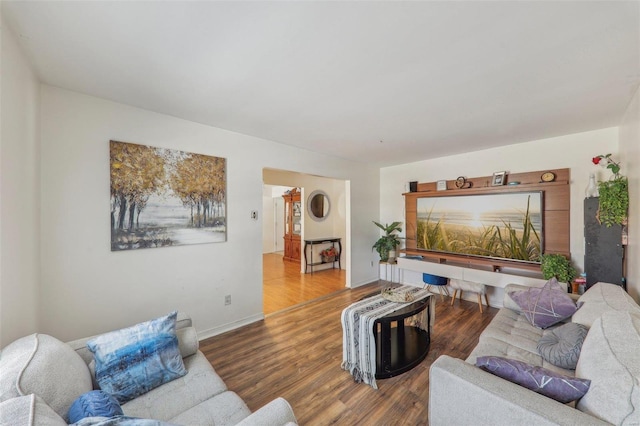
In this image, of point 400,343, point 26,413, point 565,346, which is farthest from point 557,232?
point 26,413

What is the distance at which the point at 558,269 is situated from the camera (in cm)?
296

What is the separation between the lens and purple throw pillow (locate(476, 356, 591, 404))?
110 cm

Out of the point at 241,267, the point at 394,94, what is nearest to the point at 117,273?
the point at 241,267

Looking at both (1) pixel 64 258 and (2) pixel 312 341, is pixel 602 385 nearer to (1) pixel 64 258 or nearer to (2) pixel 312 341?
(2) pixel 312 341

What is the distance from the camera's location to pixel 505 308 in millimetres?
2566

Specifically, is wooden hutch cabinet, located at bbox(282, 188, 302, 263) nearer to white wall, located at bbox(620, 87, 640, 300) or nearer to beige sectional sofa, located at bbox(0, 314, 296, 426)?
beige sectional sofa, located at bbox(0, 314, 296, 426)

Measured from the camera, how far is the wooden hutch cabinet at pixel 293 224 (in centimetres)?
698

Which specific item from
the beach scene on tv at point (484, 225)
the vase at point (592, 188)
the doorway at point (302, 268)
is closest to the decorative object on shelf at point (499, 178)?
the beach scene on tv at point (484, 225)

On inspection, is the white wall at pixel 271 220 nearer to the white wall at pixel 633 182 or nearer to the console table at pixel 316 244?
the console table at pixel 316 244

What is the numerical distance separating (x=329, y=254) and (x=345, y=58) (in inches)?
200

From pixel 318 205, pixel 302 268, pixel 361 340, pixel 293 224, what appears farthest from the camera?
pixel 293 224

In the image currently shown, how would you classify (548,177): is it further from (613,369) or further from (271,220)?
(271,220)

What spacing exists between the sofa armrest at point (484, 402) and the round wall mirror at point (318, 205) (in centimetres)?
496

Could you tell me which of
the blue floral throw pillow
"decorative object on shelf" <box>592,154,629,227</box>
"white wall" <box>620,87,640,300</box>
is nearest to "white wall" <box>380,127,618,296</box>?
"white wall" <box>620,87,640,300</box>
